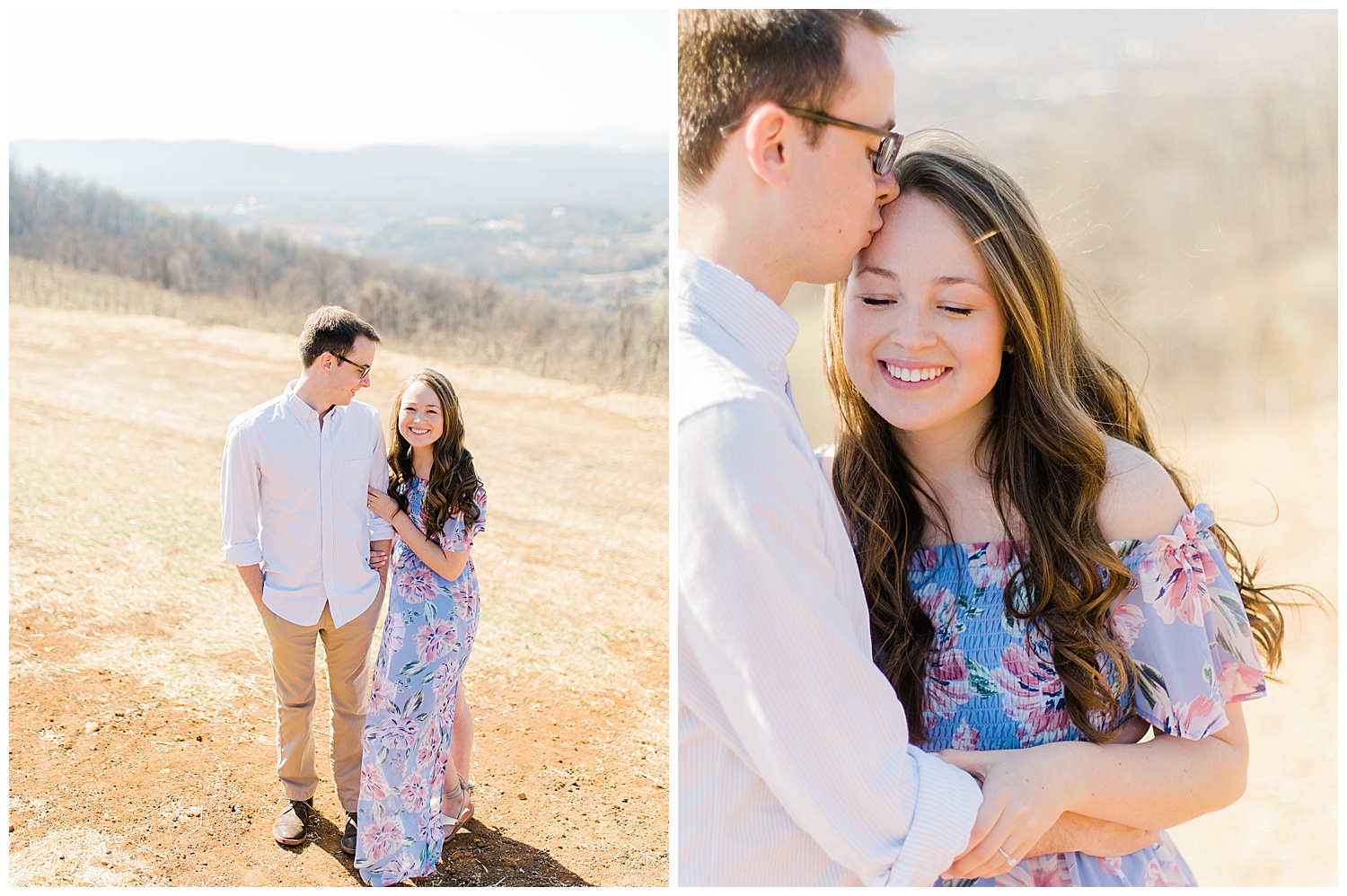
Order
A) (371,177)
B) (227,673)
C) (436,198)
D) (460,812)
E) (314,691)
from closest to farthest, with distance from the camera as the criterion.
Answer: (314,691), (460,812), (227,673), (436,198), (371,177)

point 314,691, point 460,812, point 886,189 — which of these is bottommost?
point 460,812

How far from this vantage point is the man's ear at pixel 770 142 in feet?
4.70

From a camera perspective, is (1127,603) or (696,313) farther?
(1127,603)

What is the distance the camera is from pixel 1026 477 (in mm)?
1895

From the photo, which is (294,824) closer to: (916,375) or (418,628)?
(418,628)

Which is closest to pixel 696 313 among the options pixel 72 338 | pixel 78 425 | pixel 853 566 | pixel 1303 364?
pixel 853 566

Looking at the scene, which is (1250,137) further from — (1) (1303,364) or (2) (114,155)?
(2) (114,155)

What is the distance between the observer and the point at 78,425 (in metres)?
9.88

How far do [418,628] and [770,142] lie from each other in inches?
76.1

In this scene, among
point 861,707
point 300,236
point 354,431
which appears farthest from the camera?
point 300,236

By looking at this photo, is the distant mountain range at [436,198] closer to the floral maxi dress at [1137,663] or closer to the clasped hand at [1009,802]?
the floral maxi dress at [1137,663]

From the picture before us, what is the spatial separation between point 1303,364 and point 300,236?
25.9m

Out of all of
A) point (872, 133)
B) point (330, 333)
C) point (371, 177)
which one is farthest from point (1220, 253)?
point (371, 177)

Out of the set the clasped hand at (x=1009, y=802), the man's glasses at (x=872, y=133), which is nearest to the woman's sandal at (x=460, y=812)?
the clasped hand at (x=1009, y=802)
